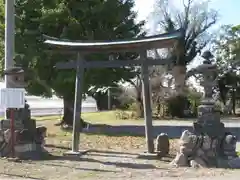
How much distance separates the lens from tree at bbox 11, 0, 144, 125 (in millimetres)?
20703

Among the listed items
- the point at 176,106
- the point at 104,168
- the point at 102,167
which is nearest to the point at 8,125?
the point at 102,167

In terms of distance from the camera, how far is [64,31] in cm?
2055

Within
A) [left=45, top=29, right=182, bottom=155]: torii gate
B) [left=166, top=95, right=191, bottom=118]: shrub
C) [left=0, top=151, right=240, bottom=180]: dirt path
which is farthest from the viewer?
[left=166, top=95, right=191, bottom=118]: shrub

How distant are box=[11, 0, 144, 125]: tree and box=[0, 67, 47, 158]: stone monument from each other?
705 cm

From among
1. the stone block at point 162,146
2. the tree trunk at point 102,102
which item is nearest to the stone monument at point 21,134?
the stone block at point 162,146

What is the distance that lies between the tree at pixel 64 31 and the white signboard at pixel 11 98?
26.4ft

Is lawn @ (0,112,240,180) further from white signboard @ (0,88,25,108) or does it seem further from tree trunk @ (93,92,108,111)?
tree trunk @ (93,92,108,111)

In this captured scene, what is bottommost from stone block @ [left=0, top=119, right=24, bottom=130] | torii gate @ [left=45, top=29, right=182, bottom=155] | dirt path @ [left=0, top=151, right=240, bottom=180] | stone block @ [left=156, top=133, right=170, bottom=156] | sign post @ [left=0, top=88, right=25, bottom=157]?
dirt path @ [left=0, top=151, right=240, bottom=180]

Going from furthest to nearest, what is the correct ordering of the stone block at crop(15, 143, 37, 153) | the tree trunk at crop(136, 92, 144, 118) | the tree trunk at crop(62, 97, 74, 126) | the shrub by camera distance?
1. the shrub
2. the tree trunk at crop(136, 92, 144, 118)
3. the tree trunk at crop(62, 97, 74, 126)
4. the stone block at crop(15, 143, 37, 153)

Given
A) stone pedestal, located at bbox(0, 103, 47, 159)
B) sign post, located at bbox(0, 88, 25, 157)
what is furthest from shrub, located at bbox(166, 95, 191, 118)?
sign post, located at bbox(0, 88, 25, 157)

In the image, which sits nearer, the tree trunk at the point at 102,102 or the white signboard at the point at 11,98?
the white signboard at the point at 11,98

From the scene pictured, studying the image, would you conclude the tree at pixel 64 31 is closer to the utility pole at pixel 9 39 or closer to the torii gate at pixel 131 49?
the utility pole at pixel 9 39

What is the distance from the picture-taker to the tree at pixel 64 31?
20.7 metres

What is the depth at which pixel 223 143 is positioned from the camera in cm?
1127
